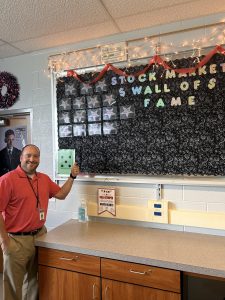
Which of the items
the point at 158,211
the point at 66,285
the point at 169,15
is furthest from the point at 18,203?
the point at 169,15

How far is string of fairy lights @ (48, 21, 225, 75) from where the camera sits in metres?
2.01

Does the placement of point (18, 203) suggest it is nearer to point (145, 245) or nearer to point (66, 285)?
point (66, 285)

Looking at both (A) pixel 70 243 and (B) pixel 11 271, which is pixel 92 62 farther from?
(B) pixel 11 271

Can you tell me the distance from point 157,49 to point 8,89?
1.67 m

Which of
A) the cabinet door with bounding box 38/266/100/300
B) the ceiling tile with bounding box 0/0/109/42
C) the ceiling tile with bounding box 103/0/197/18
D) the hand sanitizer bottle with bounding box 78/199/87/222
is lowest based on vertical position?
the cabinet door with bounding box 38/266/100/300

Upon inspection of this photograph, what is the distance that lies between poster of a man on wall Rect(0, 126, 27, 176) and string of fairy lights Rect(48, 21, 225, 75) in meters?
0.82

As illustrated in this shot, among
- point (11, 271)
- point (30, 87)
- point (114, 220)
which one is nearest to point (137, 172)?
point (114, 220)

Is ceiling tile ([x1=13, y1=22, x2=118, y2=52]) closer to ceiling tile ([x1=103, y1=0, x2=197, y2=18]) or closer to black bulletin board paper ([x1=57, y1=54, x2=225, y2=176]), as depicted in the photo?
Result: ceiling tile ([x1=103, y1=0, x2=197, y2=18])

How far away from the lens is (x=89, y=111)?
2383 mm

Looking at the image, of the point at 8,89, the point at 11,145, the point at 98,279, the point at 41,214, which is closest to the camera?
the point at 98,279

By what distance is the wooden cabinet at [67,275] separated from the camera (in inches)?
68.8

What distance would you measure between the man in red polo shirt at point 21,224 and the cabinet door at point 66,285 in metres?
0.16

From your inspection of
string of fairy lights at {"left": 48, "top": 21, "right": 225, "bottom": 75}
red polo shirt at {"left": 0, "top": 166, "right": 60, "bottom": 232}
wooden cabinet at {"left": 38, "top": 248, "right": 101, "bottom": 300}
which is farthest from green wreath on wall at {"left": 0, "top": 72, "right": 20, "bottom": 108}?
wooden cabinet at {"left": 38, "top": 248, "right": 101, "bottom": 300}

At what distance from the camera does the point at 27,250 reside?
195 centimetres
